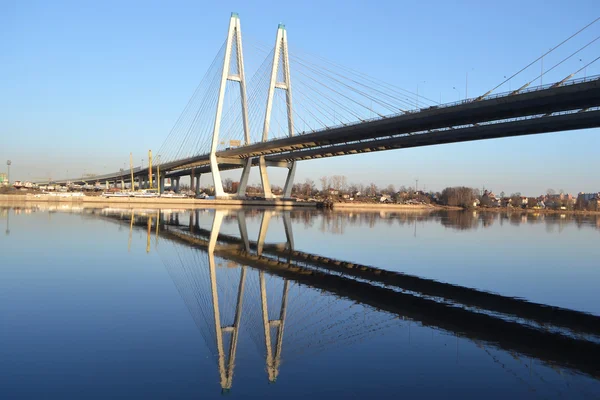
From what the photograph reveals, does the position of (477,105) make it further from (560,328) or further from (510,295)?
(560,328)

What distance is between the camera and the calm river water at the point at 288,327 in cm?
544

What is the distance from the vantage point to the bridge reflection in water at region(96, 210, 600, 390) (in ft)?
22.6

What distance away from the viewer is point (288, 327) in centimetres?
775

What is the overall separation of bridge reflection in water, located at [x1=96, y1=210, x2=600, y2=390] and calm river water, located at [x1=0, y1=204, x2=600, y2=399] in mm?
42

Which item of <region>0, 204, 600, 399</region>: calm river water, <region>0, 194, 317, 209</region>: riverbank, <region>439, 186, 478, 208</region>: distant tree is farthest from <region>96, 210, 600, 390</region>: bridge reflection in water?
<region>439, 186, 478, 208</region>: distant tree

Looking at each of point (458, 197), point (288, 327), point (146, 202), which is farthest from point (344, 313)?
point (458, 197)

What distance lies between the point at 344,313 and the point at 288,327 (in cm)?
154

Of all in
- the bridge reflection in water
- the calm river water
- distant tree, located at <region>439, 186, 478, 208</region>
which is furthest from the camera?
distant tree, located at <region>439, 186, 478, 208</region>

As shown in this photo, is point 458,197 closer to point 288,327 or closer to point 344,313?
point 344,313

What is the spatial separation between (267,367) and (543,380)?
11.0 ft

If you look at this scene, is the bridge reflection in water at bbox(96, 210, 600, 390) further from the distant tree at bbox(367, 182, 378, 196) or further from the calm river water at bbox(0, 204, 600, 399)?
the distant tree at bbox(367, 182, 378, 196)

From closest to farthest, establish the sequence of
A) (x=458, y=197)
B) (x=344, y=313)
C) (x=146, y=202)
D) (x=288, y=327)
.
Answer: (x=288, y=327), (x=344, y=313), (x=146, y=202), (x=458, y=197)

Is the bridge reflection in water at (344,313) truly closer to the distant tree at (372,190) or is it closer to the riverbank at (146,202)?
the riverbank at (146,202)

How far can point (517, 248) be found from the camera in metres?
21.5
